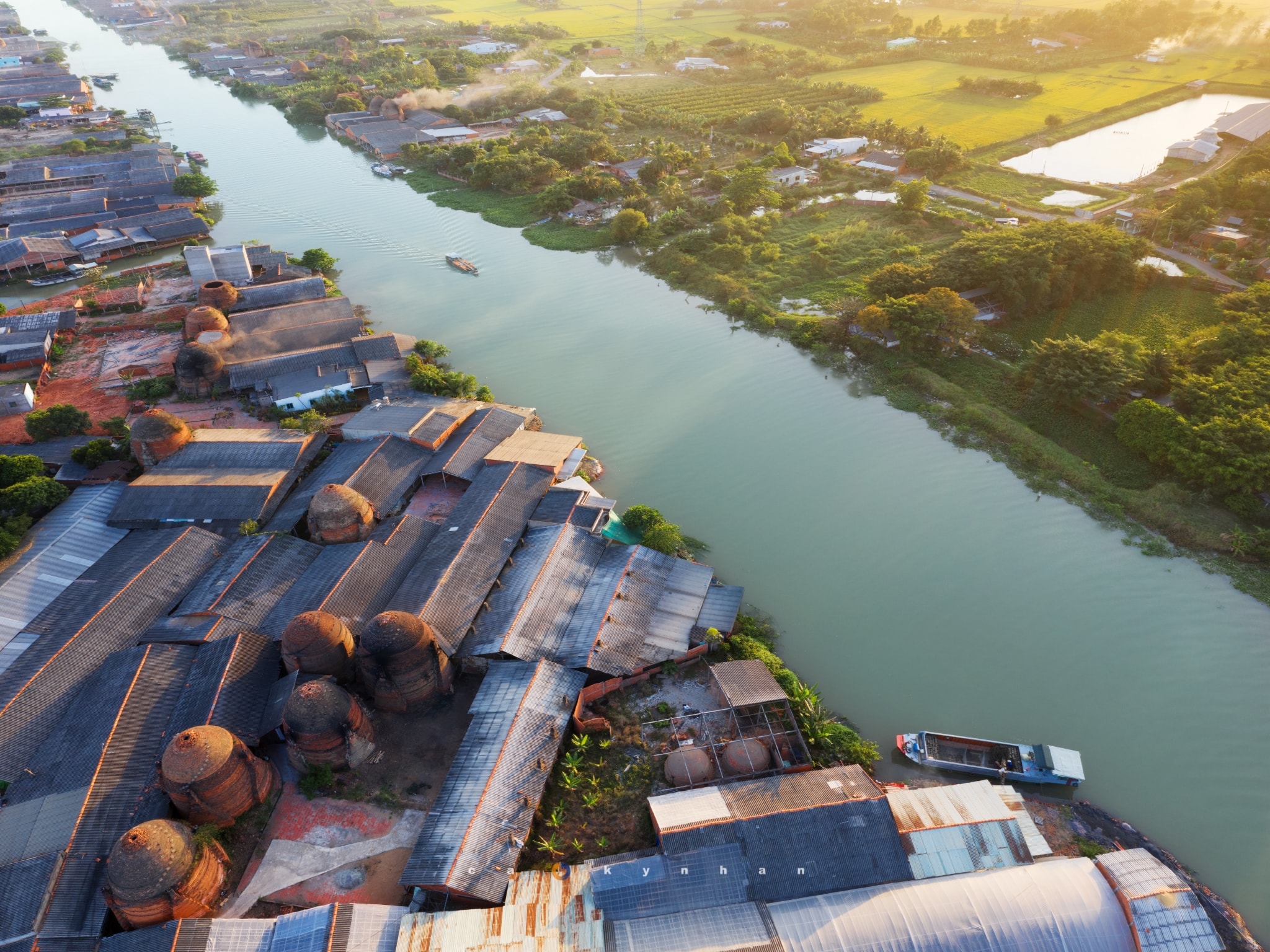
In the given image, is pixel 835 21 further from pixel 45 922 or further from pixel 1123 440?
pixel 45 922

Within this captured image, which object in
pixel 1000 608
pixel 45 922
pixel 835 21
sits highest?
pixel 835 21

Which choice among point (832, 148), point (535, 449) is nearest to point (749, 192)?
point (832, 148)

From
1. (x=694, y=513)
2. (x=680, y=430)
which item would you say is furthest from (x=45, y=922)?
(x=680, y=430)

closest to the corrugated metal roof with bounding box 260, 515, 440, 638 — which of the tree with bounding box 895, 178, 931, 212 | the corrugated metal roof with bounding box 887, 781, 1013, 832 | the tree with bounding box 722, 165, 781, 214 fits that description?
the corrugated metal roof with bounding box 887, 781, 1013, 832

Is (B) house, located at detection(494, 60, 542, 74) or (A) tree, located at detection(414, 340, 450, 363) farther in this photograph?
(B) house, located at detection(494, 60, 542, 74)

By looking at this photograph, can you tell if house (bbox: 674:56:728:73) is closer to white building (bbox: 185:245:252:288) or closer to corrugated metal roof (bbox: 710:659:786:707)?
white building (bbox: 185:245:252:288)

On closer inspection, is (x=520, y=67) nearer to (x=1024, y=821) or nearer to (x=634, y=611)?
(x=634, y=611)
